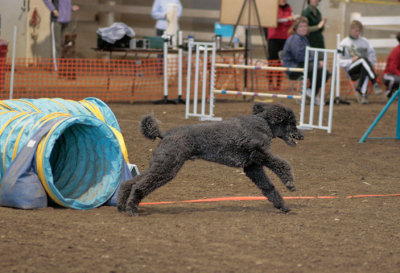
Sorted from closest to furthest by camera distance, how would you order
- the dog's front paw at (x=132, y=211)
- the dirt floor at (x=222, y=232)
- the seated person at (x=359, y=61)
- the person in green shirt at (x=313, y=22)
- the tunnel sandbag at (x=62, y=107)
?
the dirt floor at (x=222, y=232)
the dog's front paw at (x=132, y=211)
the tunnel sandbag at (x=62, y=107)
the seated person at (x=359, y=61)
the person in green shirt at (x=313, y=22)

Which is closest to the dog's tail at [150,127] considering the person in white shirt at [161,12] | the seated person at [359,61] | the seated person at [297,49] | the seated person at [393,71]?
the seated person at [297,49]

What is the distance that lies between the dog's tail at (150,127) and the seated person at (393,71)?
1088 cm

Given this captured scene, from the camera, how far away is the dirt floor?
4.58 m

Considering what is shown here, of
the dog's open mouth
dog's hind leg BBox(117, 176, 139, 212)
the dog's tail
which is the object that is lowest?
dog's hind leg BBox(117, 176, 139, 212)

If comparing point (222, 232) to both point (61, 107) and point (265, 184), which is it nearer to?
point (265, 184)

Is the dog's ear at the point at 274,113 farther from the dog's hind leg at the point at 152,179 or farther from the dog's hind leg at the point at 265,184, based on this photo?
the dog's hind leg at the point at 152,179

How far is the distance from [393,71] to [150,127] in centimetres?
1108

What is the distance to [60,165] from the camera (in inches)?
272

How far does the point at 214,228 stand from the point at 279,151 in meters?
4.25

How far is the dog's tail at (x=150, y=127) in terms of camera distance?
5691 millimetres

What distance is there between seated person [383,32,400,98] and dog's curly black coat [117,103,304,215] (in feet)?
33.4

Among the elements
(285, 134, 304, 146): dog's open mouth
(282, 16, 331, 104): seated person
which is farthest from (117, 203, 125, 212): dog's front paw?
(282, 16, 331, 104): seated person

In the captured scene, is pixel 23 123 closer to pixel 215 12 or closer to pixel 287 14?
pixel 287 14

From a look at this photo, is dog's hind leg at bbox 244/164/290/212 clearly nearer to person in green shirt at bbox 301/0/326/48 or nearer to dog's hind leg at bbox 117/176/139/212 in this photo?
dog's hind leg at bbox 117/176/139/212
